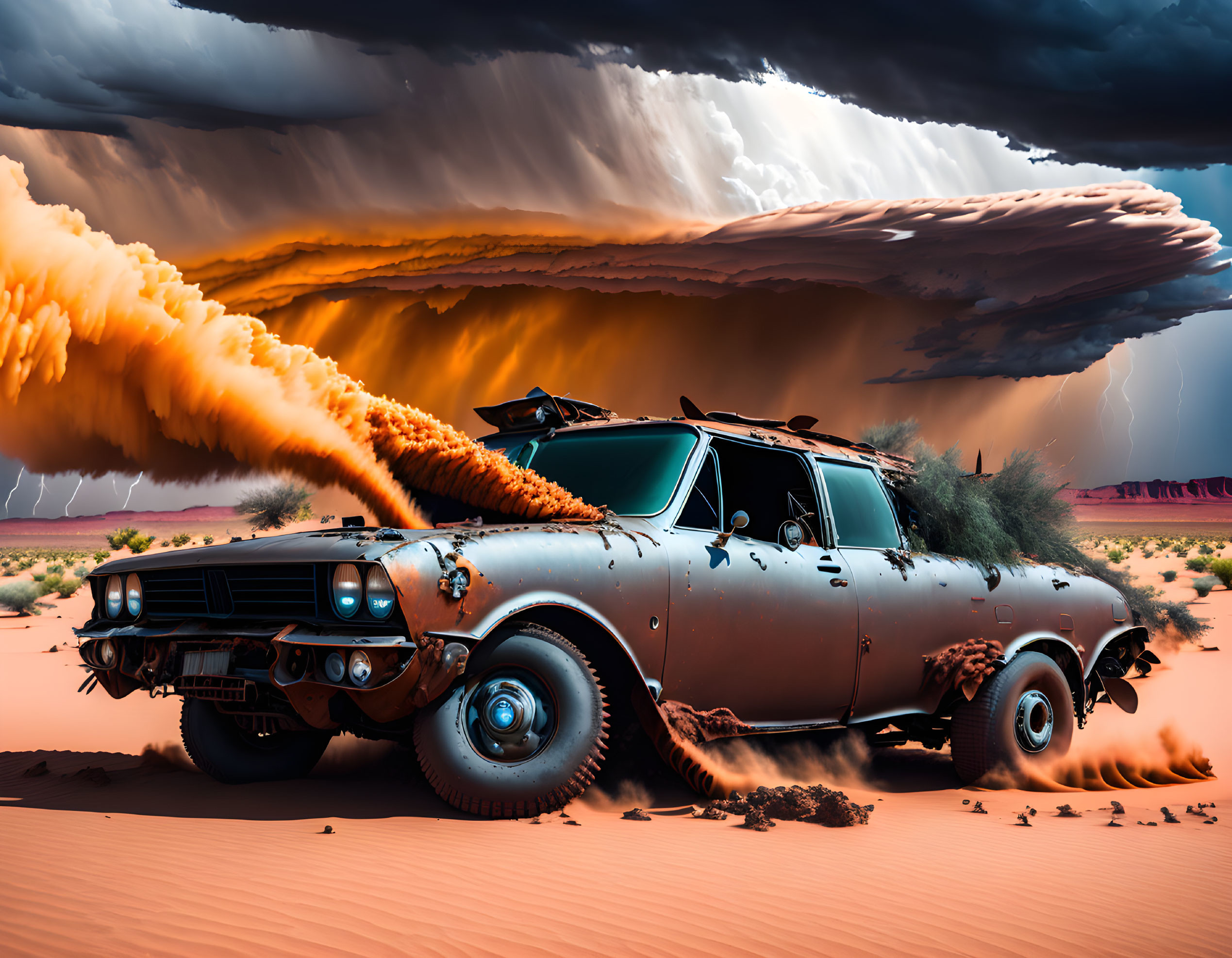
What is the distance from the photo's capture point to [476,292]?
2884 cm

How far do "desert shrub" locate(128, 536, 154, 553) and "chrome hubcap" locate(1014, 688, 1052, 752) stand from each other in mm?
33728

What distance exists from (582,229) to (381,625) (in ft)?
79.3

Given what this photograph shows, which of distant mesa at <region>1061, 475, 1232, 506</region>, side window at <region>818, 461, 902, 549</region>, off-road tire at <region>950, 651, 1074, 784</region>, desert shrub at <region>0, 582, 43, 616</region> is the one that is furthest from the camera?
distant mesa at <region>1061, 475, 1232, 506</region>

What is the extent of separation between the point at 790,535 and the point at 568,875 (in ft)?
8.49

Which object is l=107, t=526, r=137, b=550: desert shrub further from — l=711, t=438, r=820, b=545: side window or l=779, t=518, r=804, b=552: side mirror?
l=779, t=518, r=804, b=552: side mirror

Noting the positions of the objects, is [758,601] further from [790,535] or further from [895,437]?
Result: [895,437]

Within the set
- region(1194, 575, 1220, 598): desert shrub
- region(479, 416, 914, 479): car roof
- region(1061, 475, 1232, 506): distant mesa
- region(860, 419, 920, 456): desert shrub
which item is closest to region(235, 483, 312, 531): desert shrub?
region(860, 419, 920, 456): desert shrub

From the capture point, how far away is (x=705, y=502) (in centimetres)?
557

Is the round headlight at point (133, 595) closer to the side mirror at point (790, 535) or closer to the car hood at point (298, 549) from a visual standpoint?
the car hood at point (298, 549)

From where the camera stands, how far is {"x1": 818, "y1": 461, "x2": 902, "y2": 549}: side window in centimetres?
634

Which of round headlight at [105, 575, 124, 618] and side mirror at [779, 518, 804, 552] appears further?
side mirror at [779, 518, 804, 552]

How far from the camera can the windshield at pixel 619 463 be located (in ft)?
17.9

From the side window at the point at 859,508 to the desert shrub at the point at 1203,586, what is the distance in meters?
24.7

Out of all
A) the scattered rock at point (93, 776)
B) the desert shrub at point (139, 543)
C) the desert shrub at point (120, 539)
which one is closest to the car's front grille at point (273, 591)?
the scattered rock at point (93, 776)
